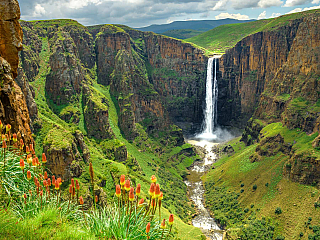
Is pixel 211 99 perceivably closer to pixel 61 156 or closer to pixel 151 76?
pixel 151 76

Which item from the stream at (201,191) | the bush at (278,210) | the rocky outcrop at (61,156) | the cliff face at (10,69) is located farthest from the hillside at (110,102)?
the cliff face at (10,69)

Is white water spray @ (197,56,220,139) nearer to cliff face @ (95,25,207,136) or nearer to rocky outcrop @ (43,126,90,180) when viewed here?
cliff face @ (95,25,207,136)

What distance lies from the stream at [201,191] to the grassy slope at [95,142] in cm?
639

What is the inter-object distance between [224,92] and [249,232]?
107633 millimetres

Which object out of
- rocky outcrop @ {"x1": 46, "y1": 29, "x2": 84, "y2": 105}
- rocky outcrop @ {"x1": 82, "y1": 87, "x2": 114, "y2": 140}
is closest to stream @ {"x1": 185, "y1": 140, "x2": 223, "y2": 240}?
rocky outcrop @ {"x1": 82, "y1": 87, "x2": 114, "y2": 140}

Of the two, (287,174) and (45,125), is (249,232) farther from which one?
(45,125)

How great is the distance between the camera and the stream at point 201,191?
7129cm

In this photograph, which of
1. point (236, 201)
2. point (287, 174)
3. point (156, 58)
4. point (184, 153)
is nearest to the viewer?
point (287, 174)

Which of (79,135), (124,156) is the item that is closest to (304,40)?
→ (124,156)

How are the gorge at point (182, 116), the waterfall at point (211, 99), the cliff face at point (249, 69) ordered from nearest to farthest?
the gorge at point (182, 116)
the cliff face at point (249, 69)
the waterfall at point (211, 99)

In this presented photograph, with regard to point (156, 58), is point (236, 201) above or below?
below

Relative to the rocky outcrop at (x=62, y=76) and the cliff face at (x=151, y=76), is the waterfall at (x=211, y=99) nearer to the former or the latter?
the cliff face at (x=151, y=76)

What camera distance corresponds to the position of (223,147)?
128 m

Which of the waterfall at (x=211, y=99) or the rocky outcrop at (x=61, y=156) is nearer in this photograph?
the rocky outcrop at (x=61, y=156)
